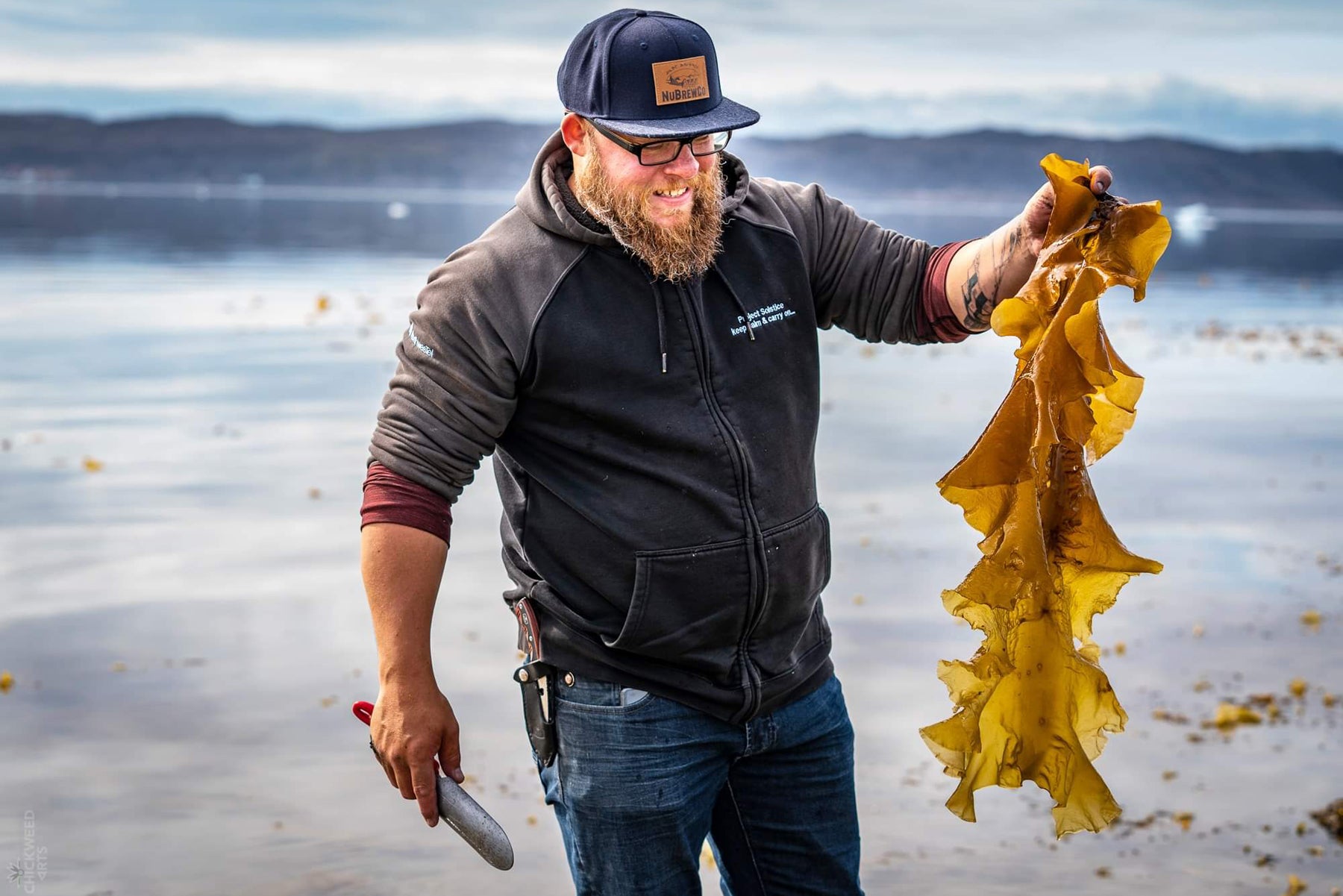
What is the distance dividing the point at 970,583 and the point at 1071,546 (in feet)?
0.78

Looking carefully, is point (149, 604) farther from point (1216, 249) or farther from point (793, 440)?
point (1216, 249)

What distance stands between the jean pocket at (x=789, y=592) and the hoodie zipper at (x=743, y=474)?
22 millimetres

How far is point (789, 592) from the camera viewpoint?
3309 millimetres

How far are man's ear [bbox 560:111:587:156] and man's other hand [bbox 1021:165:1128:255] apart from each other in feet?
3.29

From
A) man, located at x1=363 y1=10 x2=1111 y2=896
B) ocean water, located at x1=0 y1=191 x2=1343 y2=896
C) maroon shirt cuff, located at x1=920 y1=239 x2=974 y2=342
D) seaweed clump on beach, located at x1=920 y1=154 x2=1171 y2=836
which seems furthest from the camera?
ocean water, located at x1=0 y1=191 x2=1343 y2=896

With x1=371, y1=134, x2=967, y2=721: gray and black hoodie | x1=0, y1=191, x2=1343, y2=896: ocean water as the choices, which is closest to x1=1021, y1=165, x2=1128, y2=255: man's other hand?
x1=371, y1=134, x2=967, y2=721: gray and black hoodie

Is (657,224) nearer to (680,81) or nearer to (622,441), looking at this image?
(680,81)

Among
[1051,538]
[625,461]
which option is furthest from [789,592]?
[1051,538]

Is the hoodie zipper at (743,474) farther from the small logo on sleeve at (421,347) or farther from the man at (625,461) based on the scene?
the small logo on sleeve at (421,347)

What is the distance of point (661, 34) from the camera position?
3219 millimetres

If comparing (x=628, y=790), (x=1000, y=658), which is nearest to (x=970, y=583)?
(x=1000, y=658)

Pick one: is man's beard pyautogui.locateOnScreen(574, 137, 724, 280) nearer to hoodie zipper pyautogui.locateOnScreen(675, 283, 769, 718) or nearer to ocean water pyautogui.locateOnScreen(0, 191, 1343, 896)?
hoodie zipper pyautogui.locateOnScreen(675, 283, 769, 718)

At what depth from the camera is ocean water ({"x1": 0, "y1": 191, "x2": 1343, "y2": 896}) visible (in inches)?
209

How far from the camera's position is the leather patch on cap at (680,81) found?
3.18 m
